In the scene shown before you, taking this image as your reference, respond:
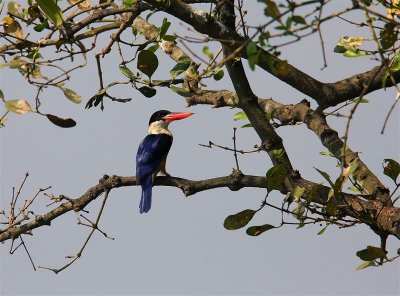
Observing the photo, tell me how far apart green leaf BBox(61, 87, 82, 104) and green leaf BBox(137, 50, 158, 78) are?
458mm

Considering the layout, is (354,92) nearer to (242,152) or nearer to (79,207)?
(242,152)

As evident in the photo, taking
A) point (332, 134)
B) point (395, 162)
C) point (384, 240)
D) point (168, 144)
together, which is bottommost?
point (384, 240)

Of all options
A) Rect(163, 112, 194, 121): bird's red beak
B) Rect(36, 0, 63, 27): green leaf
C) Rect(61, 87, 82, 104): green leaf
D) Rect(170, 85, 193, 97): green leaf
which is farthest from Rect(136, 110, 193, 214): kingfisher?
Rect(36, 0, 63, 27): green leaf

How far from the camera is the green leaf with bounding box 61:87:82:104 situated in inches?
132

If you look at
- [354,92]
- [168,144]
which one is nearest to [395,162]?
[354,92]

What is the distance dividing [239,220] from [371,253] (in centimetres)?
59

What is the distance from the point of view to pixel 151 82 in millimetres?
3871

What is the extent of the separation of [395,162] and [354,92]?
61cm

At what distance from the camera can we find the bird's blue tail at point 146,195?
5.51 m

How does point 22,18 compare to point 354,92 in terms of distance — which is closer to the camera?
point 22,18

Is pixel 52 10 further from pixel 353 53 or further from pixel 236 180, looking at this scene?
pixel 353 53

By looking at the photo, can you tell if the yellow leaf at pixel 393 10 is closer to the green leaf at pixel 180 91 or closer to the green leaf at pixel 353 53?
the green leaf at pixel 353 53

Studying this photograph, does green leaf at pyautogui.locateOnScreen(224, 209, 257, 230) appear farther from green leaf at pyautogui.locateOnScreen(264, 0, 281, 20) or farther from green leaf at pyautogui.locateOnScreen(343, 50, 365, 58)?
green leaf at pyautogui.locateOnScreen(264, 0, 281, 20)

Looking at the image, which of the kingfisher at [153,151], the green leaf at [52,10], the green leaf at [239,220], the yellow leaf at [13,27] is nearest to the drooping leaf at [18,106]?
the green leaf at [52,10]
